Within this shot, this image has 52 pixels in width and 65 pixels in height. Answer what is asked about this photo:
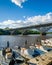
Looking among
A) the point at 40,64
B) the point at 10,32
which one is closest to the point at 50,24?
the point at 10,32

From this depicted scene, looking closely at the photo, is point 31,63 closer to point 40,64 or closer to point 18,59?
point 40,64

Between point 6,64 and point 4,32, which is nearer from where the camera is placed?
point 6,64

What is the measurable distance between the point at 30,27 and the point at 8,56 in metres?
82.2

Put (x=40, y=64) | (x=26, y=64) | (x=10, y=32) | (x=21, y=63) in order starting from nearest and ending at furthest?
(x=40, y=64), (x=26, y=64), (x=21, y=63), (x=10, y=32)

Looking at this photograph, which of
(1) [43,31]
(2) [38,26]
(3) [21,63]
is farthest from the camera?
(1) [43,31]

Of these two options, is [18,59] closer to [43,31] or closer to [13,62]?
[13,62]

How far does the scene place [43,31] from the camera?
106 meters

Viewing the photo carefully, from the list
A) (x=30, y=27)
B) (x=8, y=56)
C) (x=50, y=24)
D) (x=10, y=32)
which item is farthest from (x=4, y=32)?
(x=8, y=56)

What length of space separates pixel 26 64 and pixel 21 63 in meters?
1.21

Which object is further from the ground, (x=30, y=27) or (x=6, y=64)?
(x=30, y=27)

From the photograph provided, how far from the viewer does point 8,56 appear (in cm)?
1792

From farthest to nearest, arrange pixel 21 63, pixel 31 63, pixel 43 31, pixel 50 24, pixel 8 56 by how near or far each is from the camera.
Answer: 1. pixel 43 31
2. pixel 50 24
3. pixel 8 56
4. pixel 21 63
5. pixel 31 63

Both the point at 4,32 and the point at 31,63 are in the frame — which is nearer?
the point at 31,63

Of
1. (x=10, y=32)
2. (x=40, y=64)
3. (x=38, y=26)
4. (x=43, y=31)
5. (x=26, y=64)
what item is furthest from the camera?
(x=10, y=32)
